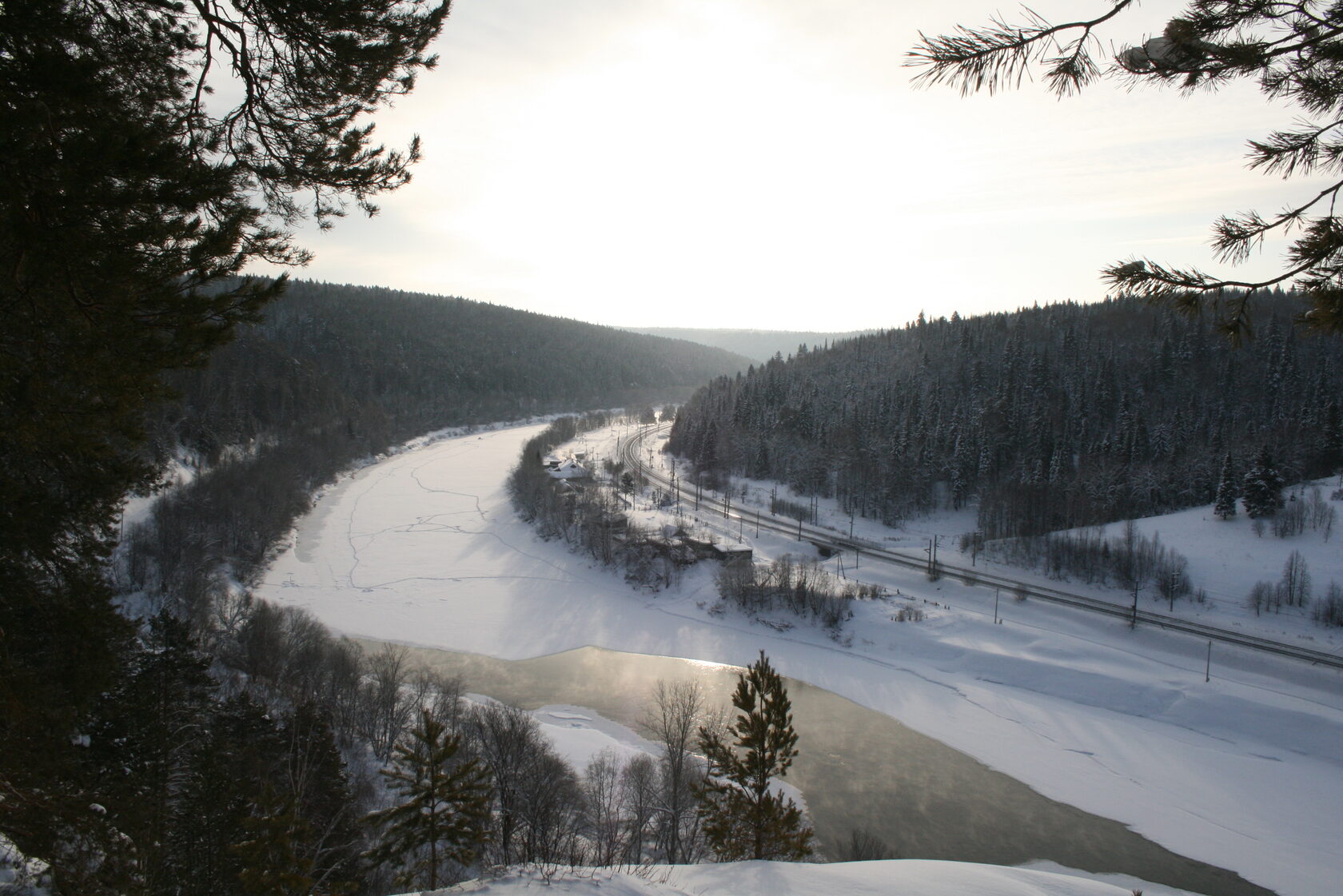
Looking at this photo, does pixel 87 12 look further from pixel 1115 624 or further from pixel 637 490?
pixel 637 490

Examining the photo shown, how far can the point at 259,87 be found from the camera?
460cm

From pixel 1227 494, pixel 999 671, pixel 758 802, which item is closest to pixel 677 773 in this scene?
pixel 758 802

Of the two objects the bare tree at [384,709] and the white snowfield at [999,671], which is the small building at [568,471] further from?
the bare tree at [384,709]

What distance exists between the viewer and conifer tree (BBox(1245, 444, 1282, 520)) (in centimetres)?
4156

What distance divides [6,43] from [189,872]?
9.79 m

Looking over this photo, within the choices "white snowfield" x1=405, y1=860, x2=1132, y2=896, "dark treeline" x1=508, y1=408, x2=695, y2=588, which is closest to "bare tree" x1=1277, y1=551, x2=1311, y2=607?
"dark treeline" x1=508, y1=408, x2=695, y2=588

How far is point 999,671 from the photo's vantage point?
98.5 feet

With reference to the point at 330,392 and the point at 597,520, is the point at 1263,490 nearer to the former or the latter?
the point at 597,520

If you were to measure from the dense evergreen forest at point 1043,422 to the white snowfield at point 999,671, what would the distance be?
21254 millimetres

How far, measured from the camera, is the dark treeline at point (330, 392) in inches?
1510

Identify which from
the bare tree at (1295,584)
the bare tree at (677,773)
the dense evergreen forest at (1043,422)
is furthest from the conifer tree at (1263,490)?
the bare tree at (677,773)

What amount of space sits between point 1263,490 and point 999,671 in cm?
2793

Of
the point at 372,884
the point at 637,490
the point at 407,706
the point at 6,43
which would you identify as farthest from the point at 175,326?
the point at 637,490

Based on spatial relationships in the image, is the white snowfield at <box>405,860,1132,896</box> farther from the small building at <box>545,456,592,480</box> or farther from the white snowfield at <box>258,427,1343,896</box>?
the small building at <box>545,456,592,480</box>
